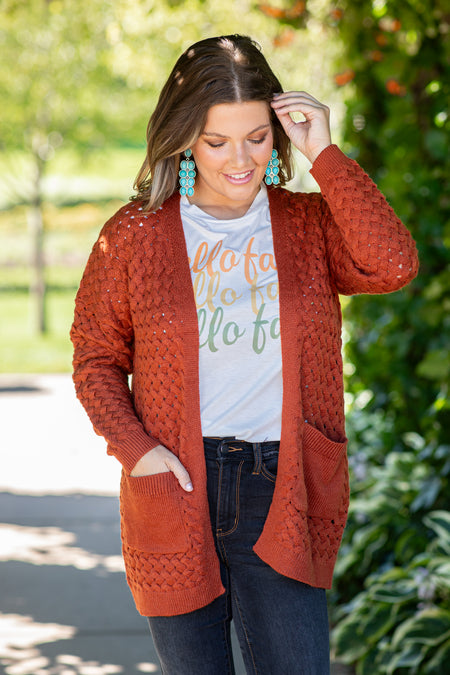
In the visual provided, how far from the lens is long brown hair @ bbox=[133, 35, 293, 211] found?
2287mm

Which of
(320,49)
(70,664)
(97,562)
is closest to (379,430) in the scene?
(97,562)

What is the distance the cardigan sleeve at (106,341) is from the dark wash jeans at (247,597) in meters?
0.22

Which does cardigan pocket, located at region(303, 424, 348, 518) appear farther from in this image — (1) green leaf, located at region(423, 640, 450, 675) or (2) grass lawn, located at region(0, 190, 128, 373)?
(2) grass lawn, located at region(0, 190, 128, 373)

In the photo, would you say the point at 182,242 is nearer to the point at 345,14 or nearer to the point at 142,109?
the point at 345,14

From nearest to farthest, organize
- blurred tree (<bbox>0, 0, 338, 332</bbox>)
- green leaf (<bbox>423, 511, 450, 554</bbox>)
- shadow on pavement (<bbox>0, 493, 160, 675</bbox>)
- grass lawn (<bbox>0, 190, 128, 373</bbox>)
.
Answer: green leaf (<bbox>423, 511, 450, 554</bbox>)
shadow on pavement (<bbox>0, 493, 160, 675</bbox>)
blurred tree (<bbox>0, 0, 338, 332</bbox>)
grass lawn (<bbox>0, 190, 128, 373</bbox>)

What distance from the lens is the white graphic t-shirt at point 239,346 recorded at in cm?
224

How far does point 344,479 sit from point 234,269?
24.3 inches

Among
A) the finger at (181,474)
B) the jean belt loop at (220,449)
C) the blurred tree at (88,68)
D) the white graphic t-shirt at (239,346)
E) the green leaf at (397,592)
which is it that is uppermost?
the blurred tree at (88,68)

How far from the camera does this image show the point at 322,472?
2.31 meters

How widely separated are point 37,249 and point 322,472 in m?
12.5

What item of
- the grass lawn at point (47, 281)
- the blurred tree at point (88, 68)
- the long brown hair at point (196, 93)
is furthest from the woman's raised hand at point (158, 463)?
the grass lawn at point (47, 281)

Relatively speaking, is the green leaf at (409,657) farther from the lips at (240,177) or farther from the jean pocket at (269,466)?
the lips at (240,177)

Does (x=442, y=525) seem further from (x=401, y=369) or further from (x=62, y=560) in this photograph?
(x=62, y=560)

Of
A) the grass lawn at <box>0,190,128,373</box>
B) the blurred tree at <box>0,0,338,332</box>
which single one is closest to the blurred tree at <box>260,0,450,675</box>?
the blurred tree at <box>0,0,338,332</box>
